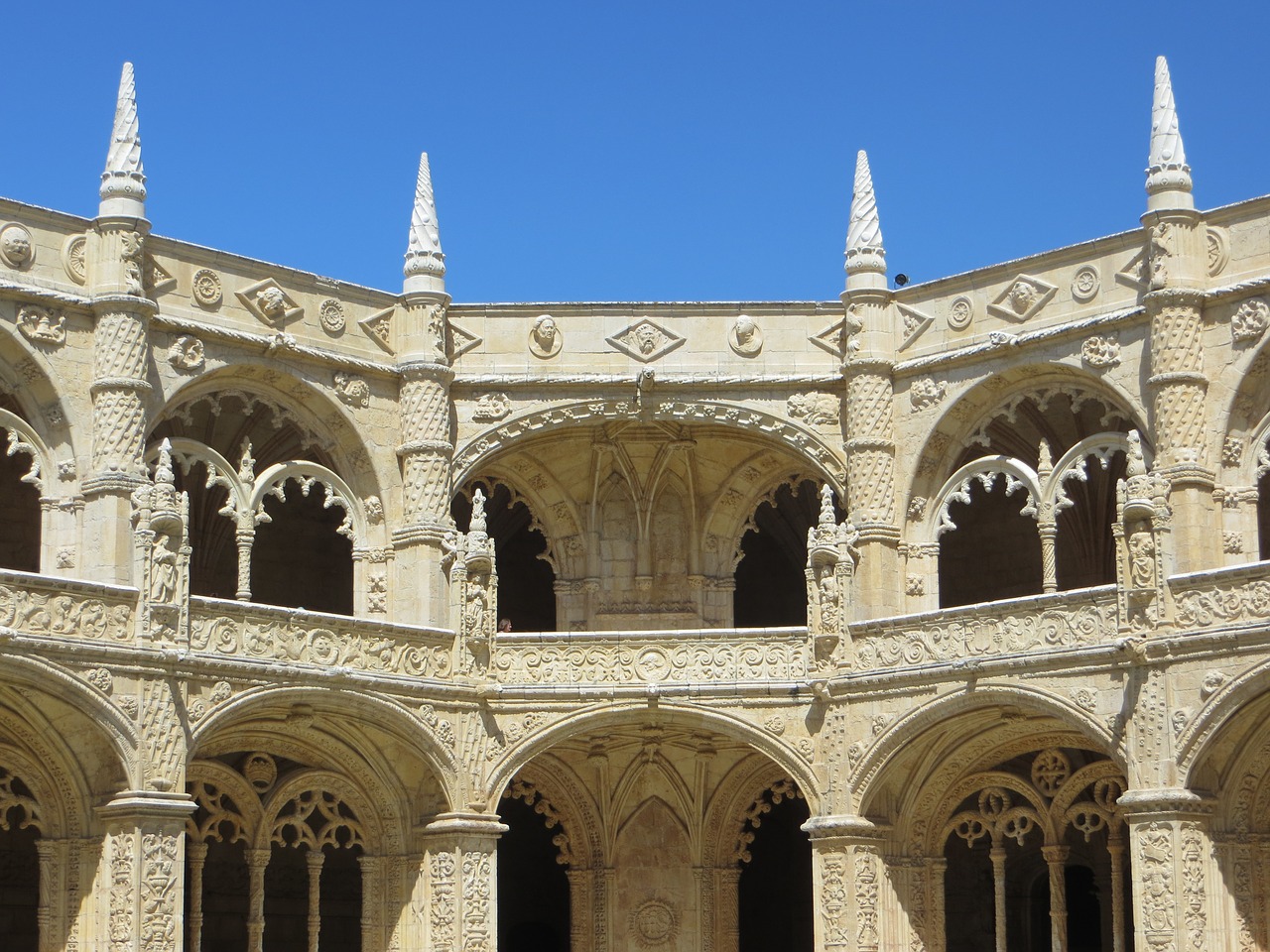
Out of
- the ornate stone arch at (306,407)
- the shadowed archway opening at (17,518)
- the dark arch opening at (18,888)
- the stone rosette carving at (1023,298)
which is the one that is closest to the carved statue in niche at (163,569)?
the ornate stone arch at (306,407)

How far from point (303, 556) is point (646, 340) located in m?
7.48

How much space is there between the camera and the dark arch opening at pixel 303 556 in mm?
35406

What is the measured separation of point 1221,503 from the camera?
1091 inches

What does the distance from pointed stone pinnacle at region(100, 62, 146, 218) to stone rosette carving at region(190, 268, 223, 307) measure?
3.86 feet

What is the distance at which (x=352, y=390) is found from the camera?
30406 millimetres

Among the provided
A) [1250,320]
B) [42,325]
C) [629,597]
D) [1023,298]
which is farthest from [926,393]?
[42,325]

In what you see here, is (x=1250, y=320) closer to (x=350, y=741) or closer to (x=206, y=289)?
(x=350, y=741)

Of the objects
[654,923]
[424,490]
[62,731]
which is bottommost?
[654,923]

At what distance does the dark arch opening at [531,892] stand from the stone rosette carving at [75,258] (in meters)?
13.1

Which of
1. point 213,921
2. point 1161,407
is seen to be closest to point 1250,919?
point 1161,407

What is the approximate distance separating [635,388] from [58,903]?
33.5ft

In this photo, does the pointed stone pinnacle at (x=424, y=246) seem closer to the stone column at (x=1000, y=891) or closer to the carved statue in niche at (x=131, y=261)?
the carved statue in niche at (x=131, y=261)

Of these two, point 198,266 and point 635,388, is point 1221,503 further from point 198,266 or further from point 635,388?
point 198,266

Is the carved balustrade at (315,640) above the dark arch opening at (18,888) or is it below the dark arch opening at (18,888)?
above
